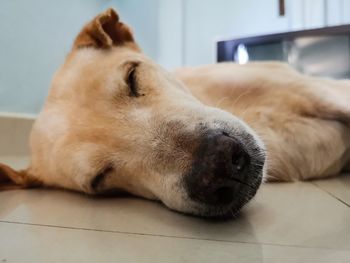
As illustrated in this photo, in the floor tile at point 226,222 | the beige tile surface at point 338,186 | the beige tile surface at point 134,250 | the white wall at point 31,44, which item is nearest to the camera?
the beige tile surface at point 134,250

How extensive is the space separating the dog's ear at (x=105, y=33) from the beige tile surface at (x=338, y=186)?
1023 mm

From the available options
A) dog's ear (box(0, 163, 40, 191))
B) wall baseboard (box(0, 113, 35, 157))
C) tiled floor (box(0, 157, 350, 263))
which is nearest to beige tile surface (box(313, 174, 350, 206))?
tiled floor (box(0, 157, 350, 263))

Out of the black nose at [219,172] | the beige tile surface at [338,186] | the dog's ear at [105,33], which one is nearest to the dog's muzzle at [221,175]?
the black nose at [219,172]

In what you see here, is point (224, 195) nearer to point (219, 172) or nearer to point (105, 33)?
point (219, 172)

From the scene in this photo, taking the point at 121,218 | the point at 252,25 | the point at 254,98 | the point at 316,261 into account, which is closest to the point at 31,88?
the point at 254,98

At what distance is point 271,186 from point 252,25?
3.77m

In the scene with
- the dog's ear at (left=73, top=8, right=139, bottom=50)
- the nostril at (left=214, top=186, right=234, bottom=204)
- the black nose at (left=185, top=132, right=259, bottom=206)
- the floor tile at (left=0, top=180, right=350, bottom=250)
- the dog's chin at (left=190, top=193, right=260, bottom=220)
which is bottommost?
the floor tile at (left=0, top=180, right=350, bottom=250)

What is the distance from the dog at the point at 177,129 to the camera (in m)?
1.06

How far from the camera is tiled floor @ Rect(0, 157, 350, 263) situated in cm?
84

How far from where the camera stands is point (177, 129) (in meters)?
1.17

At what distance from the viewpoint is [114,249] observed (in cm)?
90

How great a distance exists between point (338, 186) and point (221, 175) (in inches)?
29.7

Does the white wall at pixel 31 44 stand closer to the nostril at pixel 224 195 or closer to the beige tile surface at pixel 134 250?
the beige tile surface at pixel 134 250

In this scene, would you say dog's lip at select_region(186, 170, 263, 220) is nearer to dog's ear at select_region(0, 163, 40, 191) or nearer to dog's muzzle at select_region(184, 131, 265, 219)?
dog's muzzle at select_region(184, 131, 265, 219)
